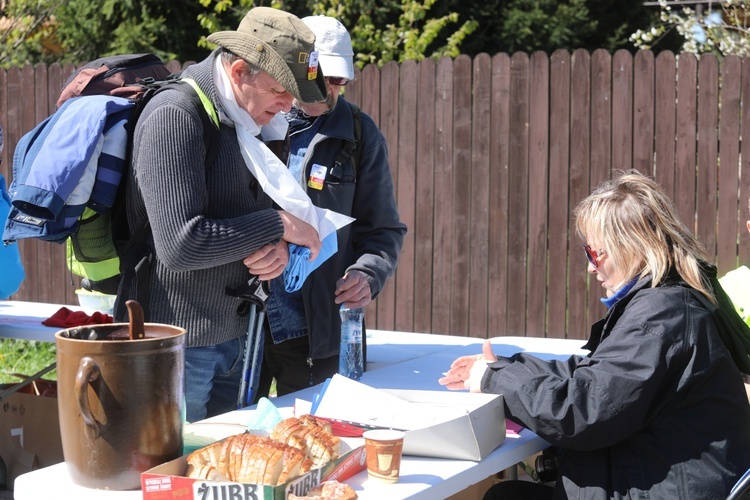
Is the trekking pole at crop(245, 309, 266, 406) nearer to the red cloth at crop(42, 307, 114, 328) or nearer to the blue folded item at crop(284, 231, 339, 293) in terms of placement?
the blue folded item at crop(284, 231, 339, 293)

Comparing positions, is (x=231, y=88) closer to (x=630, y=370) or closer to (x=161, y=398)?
(x=161, y=398)

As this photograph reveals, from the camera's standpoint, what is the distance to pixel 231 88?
2.34m

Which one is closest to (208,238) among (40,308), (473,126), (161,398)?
(161,398)

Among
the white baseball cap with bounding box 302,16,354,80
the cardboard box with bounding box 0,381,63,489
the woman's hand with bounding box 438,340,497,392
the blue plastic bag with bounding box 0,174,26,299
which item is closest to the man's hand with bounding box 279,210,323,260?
the woman's hand with bounding box 438,340,497,392

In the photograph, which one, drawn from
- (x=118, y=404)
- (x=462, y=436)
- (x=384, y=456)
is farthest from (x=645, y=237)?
(x=118, y=404)

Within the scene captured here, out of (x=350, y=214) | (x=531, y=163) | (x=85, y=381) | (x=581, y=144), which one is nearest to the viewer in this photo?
(x=85, y=381)

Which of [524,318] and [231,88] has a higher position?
[231,88]

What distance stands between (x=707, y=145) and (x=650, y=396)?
13.9 ft

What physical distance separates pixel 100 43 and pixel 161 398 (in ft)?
35.6

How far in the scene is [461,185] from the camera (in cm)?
638

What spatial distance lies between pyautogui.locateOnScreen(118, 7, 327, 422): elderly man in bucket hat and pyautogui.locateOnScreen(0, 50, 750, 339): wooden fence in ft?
13.1

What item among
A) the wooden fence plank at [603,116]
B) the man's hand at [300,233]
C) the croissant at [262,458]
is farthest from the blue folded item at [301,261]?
the wooden fence plank at [603,116]

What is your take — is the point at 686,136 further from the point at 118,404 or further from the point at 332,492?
the point at 118,404

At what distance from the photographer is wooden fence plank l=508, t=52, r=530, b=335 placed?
6191 mm
